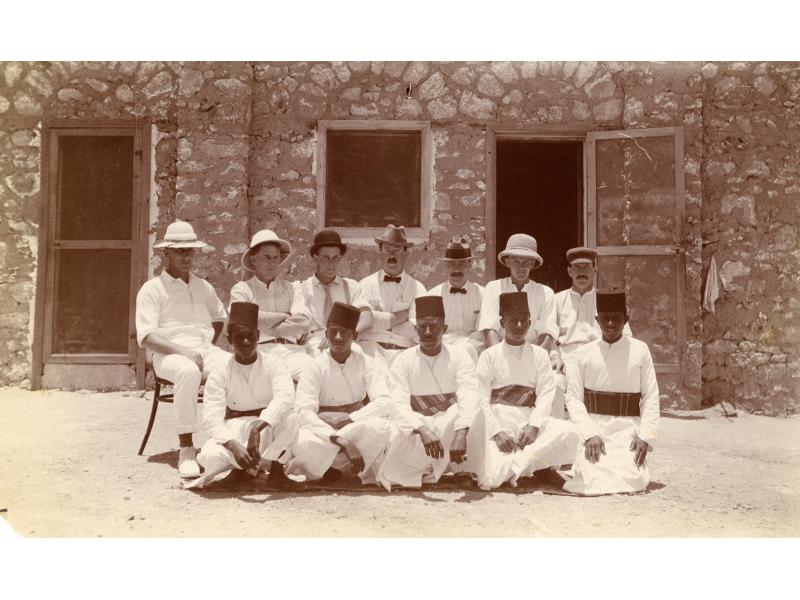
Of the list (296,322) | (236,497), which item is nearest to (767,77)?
(296,322)

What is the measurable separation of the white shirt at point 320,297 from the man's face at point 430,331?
33.9 inches

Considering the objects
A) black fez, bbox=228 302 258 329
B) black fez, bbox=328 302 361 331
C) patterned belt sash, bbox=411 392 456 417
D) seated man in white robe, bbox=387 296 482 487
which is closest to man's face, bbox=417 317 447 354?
seated man in white robe, bbox=387 296 482 487

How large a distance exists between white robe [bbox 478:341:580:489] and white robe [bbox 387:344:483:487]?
10 cm

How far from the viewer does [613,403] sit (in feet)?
12.5

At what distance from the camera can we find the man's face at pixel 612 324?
3871 mm

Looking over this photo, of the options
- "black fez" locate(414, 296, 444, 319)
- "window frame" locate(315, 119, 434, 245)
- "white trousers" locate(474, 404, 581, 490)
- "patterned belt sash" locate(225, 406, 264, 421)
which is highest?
"window frame" locate(315, 119, 434, 245)

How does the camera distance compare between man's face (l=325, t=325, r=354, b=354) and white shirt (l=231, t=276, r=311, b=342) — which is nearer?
man's face (l=325, t=325, r=354, b=354)

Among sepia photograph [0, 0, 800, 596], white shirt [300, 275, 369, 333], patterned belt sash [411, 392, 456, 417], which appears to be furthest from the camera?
white shirt [300, 275, 369, 333]

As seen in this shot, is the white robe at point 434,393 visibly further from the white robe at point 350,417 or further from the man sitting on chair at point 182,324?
the man sitting on chair at point 182,324

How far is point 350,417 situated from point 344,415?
0.16 feet

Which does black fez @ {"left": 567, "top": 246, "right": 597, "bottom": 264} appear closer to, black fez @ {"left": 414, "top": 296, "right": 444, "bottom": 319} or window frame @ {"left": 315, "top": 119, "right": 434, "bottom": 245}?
window frame @ {"left": 315, "top": 119, "right": 434, "bottom": 245}

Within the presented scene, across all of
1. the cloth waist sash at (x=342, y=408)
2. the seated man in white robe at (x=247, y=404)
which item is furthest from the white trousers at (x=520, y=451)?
the seated man in white robe at (x=247, y=404)

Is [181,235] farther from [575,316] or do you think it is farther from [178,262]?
[575,316]

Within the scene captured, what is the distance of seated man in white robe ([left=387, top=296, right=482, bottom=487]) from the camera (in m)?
3.66
